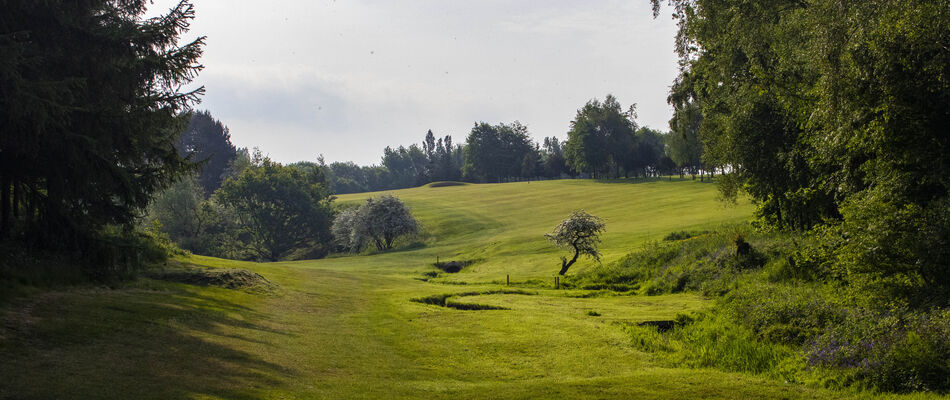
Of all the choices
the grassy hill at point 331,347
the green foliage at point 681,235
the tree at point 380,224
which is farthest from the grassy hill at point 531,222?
the grassy hill at point 331,347

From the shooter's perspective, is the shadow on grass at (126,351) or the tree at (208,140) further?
the tree at (208,140)

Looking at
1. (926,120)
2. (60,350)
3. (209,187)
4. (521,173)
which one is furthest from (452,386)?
(521,173)

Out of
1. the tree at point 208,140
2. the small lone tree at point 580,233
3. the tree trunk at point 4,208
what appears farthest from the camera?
the tree at point 208,140

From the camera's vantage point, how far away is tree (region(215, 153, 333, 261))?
277ft

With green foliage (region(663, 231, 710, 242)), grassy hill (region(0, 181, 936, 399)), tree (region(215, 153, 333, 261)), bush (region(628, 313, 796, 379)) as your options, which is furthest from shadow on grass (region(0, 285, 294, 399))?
tree (region(215, 153, 333, 261))

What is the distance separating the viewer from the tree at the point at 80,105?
15359mm

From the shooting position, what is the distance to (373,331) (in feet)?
60.1

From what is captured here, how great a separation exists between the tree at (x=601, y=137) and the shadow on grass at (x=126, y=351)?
121 meters

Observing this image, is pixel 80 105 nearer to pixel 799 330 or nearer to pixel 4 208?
pixel 4 208

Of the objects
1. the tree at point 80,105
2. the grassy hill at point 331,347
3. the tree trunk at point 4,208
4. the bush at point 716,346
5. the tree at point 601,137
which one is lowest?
the bush at point 716,346

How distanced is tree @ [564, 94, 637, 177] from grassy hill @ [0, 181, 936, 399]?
10451 centimetres

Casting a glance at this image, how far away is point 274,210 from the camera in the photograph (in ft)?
283

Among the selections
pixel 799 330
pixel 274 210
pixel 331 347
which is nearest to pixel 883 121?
pixel 799 330

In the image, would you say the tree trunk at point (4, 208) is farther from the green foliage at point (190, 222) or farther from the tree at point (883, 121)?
the green foliage at point (190, 222)
